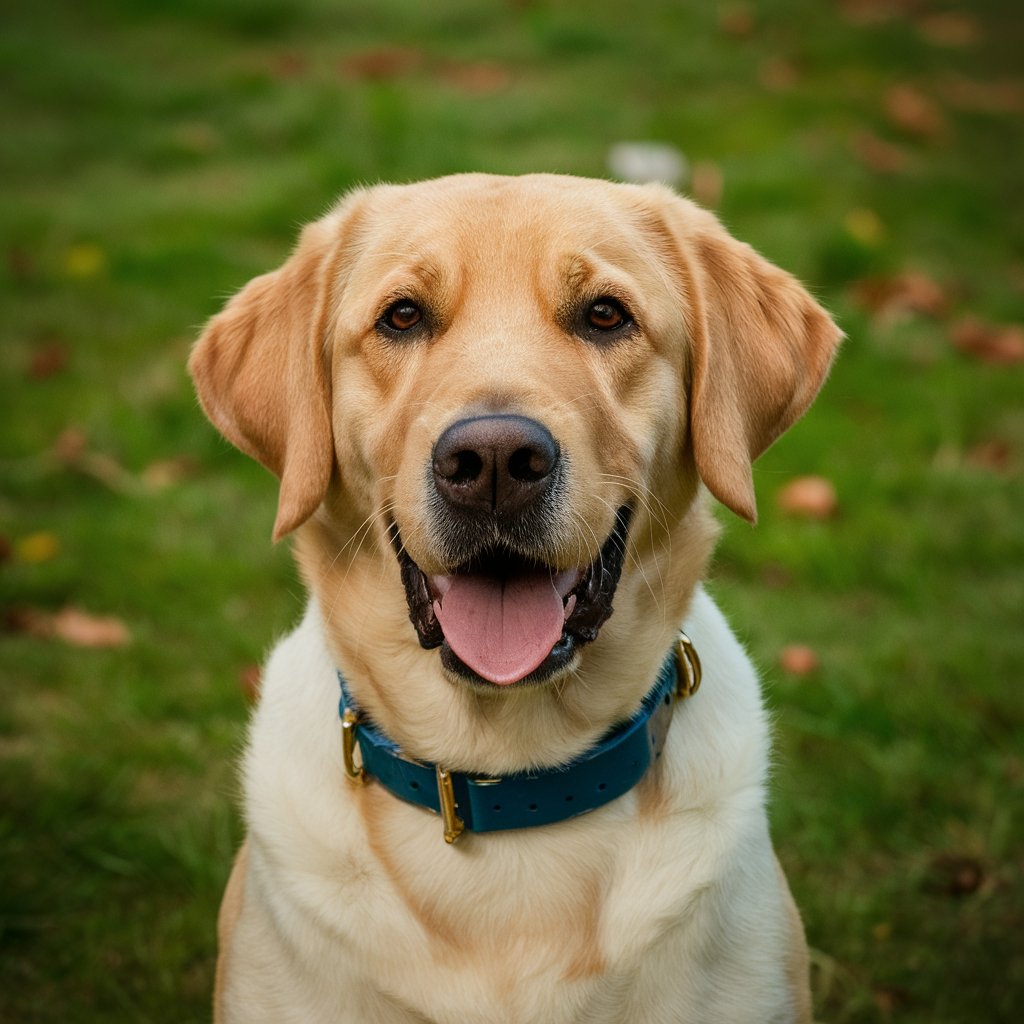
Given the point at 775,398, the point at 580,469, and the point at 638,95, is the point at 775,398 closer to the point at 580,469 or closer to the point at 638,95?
the point at 580,469

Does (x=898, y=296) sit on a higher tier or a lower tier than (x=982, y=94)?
lower

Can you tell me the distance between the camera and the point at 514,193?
286 cm

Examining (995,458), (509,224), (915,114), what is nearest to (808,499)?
(995,458)

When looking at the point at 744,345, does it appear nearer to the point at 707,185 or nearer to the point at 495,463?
the point at 495,463

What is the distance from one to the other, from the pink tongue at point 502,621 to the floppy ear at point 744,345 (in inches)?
21.3

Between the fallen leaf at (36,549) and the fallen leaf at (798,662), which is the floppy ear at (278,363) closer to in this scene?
the fallen leaf at (798,662)

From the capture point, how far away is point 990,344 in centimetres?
667

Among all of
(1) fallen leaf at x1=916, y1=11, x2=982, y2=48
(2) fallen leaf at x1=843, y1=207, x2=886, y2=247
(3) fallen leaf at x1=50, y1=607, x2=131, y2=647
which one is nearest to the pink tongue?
(3) fallen leaf at x1=50, y1=607, x2=131, y2=647

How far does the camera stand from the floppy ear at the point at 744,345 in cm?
Result: 287

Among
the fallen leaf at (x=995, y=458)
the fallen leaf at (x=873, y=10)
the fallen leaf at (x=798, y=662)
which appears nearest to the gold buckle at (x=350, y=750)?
the fallen leaf at (x=798, y=662)

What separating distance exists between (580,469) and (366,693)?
2.32ft

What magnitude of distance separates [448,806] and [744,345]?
124 cm

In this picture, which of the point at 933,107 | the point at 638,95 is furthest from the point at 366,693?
the point at 933,107

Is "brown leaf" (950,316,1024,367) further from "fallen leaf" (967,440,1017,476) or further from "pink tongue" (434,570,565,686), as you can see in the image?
"pink tongue" (434,570,565,686)
